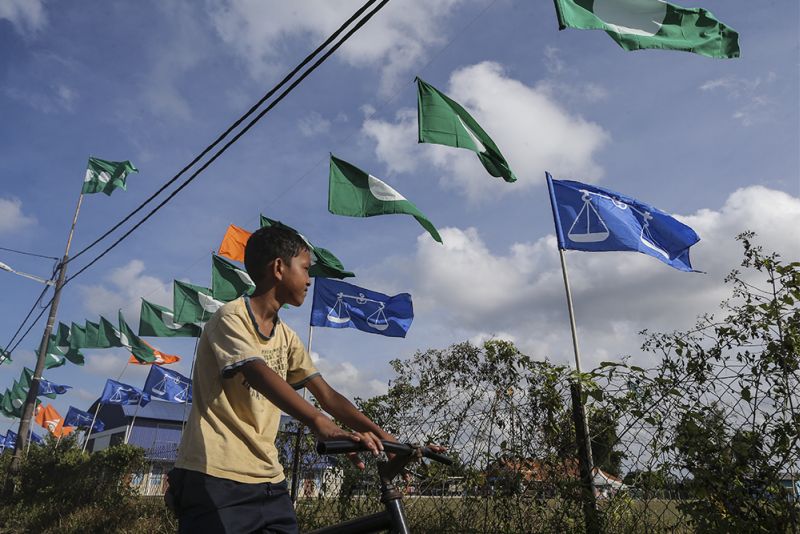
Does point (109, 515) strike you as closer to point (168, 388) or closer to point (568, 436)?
point (568, 436)

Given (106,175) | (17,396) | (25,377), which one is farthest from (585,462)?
(17,396)

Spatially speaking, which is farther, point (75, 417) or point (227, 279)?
point (75, 417)

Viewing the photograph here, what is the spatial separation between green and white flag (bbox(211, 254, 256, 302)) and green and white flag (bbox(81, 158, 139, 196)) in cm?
561

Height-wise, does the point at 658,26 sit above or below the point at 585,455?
above

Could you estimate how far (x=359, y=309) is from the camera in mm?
11656

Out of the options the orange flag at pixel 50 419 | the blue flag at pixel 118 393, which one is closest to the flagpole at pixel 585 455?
the blue flag at pixel 118 393

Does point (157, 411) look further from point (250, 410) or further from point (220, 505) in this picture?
point (220, 505)

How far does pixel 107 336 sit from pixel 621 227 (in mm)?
15264

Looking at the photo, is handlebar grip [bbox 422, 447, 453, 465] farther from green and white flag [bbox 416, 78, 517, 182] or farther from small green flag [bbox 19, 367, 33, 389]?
small green flag [bbox 19, 367, 33, 389]

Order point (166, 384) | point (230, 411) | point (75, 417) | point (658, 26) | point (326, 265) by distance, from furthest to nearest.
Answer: point (75, 417), point (166, 384), point (326, 265), point (658, 26), point (230, 411)

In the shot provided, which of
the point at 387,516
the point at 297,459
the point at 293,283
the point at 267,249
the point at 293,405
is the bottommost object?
the point at 387,516

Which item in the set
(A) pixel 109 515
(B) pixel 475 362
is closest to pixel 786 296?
(B) pixel 475 362

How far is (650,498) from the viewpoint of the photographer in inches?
135

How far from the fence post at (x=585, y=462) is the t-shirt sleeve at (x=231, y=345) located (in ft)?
8.51
